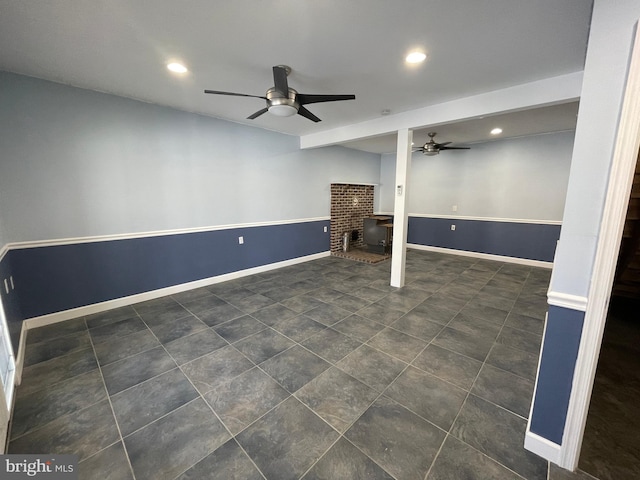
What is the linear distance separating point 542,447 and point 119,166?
14.4 feet

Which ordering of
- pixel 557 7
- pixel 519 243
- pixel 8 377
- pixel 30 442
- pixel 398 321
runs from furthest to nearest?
1. pixel 519 243
2. pixel 398 321
3. pixel 8 377
4. pixel 557 7
5. pixel 30 442

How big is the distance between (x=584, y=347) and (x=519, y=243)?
468cm

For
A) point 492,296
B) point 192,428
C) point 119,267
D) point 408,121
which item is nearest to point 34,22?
point 119,267

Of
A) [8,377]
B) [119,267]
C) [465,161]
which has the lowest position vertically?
[8,377]

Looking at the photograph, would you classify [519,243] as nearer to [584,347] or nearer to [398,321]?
[398,321]

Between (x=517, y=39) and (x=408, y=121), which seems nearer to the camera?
(x=517, y=39)

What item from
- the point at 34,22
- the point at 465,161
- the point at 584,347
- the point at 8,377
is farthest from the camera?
the point at 465,161

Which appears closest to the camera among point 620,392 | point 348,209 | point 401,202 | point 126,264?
point 620,392

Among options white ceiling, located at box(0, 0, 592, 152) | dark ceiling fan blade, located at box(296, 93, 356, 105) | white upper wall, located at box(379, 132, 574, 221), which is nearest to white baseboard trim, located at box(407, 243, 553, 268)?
white upper wall, located at box(379, 132, 574, 221)

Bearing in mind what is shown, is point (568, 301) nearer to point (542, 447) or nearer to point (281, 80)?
point (542, 447)

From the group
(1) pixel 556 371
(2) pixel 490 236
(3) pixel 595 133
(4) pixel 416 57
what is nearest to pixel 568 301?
(1) pixel 556 371

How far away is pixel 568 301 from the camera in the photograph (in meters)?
1.24

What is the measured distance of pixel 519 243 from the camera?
198 inches

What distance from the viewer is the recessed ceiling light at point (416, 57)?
2062mm
